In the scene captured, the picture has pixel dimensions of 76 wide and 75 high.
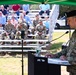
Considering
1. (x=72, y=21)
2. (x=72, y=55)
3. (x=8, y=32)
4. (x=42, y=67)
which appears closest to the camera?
(x=72, y=55)

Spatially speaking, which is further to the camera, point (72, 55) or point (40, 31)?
point (40, 31)

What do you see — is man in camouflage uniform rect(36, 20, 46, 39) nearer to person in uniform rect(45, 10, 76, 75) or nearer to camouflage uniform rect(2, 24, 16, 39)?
camouflage uniform rect(2, 24, 16, 39)

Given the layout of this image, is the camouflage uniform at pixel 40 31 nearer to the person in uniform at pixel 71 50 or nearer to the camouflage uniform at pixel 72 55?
the person in uniform at pixel 71 50

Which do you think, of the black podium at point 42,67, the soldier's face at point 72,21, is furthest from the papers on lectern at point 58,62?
the soldier's face at point 72,21

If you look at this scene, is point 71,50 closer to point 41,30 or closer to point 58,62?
point 58,62

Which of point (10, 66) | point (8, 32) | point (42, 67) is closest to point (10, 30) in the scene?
point (8, 32)

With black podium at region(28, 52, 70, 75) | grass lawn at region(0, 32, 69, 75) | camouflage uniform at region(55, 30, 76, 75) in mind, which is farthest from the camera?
grass lawn at region(0, 32, 69, 75)

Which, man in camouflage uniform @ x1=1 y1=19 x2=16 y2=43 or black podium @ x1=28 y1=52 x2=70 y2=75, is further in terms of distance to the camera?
man in camouflage uniform @ x1=1 y1=19 x2=16 y2=43

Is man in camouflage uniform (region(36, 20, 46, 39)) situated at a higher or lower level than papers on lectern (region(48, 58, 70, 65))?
higher

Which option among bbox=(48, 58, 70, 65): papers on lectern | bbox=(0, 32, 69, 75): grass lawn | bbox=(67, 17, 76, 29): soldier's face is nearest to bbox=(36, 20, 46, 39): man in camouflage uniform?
bbox=(0, 32, 69, 75): grass lawn

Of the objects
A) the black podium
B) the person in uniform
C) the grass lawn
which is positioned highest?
the person in uniform

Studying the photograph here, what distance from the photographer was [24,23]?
45.6ft

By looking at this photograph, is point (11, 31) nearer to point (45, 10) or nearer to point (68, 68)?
point (45, 10)

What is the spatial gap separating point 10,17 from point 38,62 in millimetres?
10099
